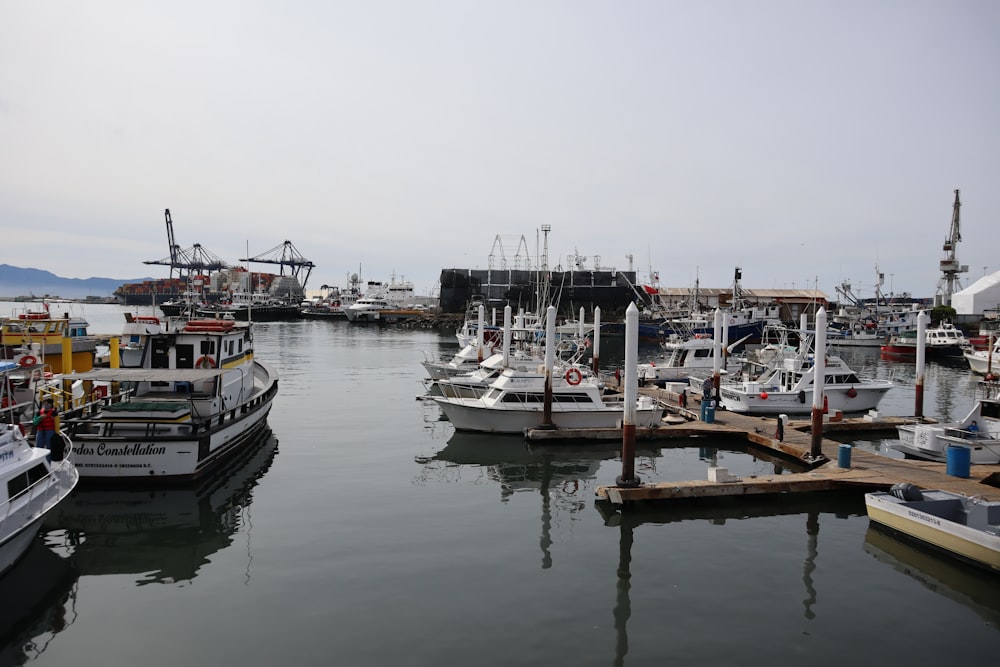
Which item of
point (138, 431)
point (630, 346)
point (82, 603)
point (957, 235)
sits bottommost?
point (82, 603)

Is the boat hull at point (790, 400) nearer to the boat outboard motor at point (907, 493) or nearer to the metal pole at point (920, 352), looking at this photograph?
the metal pole at point (920, 352)

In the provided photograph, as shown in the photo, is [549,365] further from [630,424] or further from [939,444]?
[939,444]

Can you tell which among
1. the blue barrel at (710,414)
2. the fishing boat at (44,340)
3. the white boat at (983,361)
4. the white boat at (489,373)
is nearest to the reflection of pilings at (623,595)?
the white boat at (489,373)

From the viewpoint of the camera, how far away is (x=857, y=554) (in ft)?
42.1

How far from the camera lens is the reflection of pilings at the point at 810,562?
418 inches

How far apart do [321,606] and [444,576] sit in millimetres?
2162

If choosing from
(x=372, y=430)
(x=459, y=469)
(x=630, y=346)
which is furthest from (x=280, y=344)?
(x=630, y=346)

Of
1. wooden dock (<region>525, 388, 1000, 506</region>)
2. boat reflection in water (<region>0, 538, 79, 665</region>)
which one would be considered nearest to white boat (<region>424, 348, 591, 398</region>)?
wooden dock (<region>525, 388, 1000, 506</region>)

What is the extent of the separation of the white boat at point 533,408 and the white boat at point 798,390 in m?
6.99

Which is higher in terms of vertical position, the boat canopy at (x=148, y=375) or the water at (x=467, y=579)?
the boat canopy at (x=148, y=375)

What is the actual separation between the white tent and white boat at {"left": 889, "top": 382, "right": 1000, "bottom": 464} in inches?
3649

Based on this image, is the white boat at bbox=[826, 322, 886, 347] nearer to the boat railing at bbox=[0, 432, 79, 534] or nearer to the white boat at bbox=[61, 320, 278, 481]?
the white boat at bbox=[61, 320, 278, 481]

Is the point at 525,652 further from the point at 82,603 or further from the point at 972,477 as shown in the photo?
the point at 972,477

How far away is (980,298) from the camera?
9681 cm
